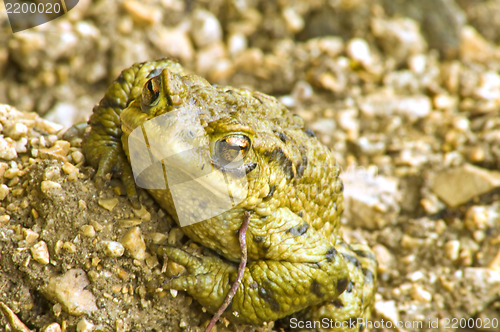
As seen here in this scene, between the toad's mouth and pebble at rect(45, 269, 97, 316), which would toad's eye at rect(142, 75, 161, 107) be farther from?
pebble at rect(45, 269, 97, 316)

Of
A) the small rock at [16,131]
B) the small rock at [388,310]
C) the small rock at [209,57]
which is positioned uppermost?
the small rock at [16,131]

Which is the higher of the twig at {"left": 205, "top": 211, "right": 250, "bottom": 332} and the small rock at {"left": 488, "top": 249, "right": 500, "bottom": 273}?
the twig at {"left": 205, "top": 211, "right": 250, "bottom": 332}

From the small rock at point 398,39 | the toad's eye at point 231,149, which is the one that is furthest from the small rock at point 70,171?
the small rock at point 398,39

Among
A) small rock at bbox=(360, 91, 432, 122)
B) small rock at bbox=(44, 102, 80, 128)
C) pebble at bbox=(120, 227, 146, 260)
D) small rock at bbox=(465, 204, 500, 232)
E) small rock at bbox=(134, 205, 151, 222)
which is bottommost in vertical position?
small rock at bbox=(44, 102, 80, 128)

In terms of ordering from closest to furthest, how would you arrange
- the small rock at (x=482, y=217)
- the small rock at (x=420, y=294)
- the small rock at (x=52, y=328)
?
the small rock at (x=52, y=328), the small rock at (x=420, y=294), the small rock at (x=482, y=217)

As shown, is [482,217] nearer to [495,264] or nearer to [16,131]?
[495,264]

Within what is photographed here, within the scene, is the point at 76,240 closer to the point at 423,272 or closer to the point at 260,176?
the point at 260,176

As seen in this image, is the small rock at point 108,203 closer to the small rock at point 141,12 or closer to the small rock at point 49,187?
the small rock at point 49,187

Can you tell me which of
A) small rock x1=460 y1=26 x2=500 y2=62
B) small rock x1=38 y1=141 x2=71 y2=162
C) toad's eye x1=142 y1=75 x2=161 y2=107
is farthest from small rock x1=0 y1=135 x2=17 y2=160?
small rock x1=460 y1=26 x2=500 y2=62

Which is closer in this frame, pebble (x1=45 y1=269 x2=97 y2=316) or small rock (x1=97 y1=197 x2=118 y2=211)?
pebble (x1=45 y1=269 x2=97 y2=316)
